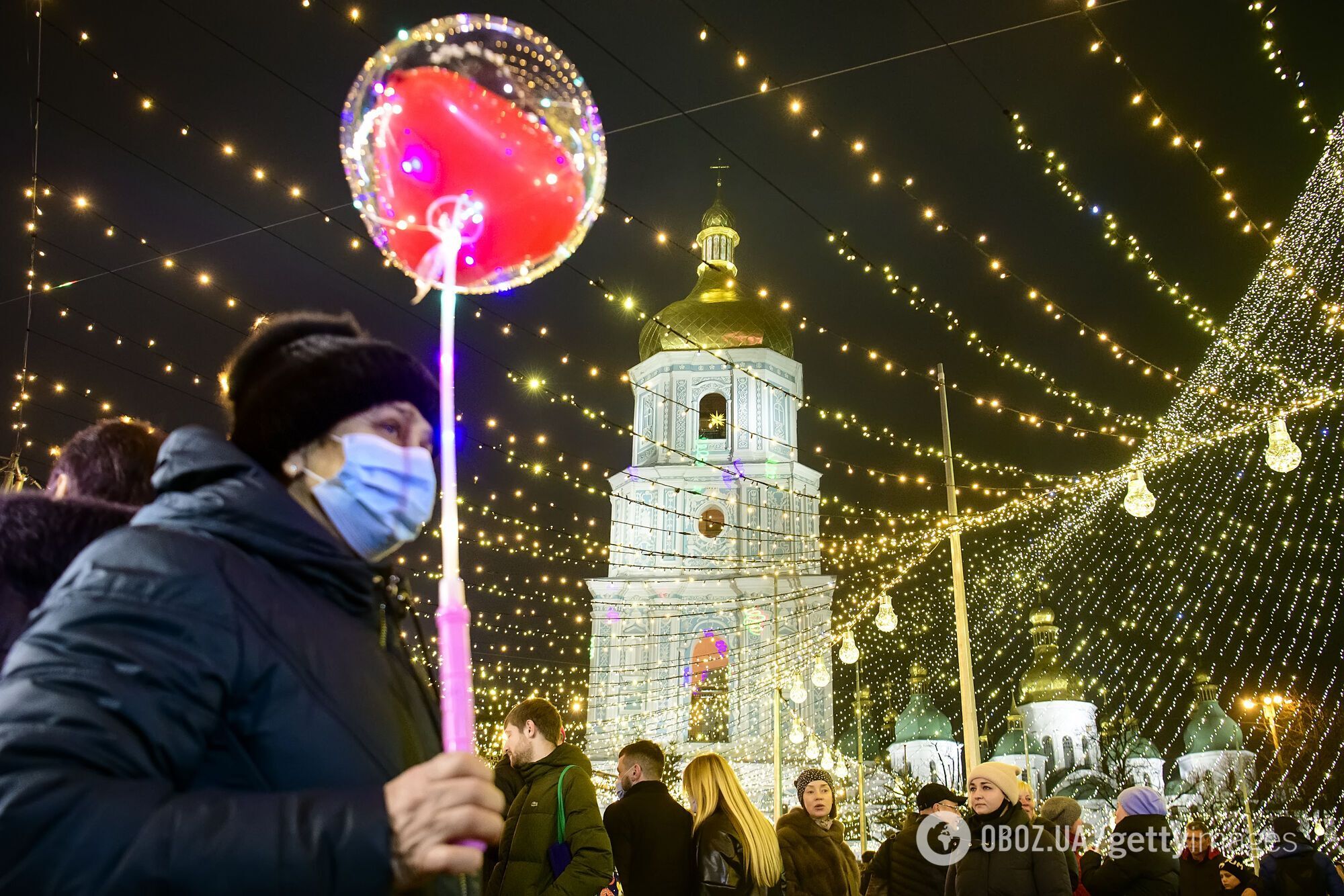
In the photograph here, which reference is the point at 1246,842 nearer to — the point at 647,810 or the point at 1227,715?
the point at 1227,715

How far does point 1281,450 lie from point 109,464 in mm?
9836

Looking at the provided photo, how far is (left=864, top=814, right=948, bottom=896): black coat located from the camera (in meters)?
5.92

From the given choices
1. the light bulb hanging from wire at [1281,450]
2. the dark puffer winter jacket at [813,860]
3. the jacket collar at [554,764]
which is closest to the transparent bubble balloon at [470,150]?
the jacket collar at [554,764]

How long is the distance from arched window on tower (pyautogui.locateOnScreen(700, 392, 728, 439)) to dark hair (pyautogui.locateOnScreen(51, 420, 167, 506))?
1160 inches

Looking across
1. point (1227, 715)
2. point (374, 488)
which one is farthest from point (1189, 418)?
point (1227, 715)

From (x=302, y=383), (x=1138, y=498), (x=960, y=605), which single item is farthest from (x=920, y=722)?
(x=302, y=383)

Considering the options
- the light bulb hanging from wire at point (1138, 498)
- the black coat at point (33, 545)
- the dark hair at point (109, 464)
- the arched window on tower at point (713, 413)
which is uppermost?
the arched window on tower at point (713, 413)

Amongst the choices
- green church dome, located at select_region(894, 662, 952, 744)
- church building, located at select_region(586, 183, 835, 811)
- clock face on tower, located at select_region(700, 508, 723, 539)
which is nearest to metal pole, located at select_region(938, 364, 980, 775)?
church building, located at select_region(586, 183, 835, 811)

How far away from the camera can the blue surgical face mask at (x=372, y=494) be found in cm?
166

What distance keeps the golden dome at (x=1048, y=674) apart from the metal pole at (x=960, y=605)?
158 feet

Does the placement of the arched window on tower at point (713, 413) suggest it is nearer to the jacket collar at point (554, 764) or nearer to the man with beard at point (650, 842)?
the man with beard at point (650, 842)

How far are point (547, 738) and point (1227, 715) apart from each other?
61.1 metres

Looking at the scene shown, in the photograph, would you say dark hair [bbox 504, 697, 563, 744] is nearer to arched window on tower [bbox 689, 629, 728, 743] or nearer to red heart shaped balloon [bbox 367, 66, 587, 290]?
red heart shaped balloon [bbox 367, 66, 587, 290]

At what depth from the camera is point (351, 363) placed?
1.69 metres
